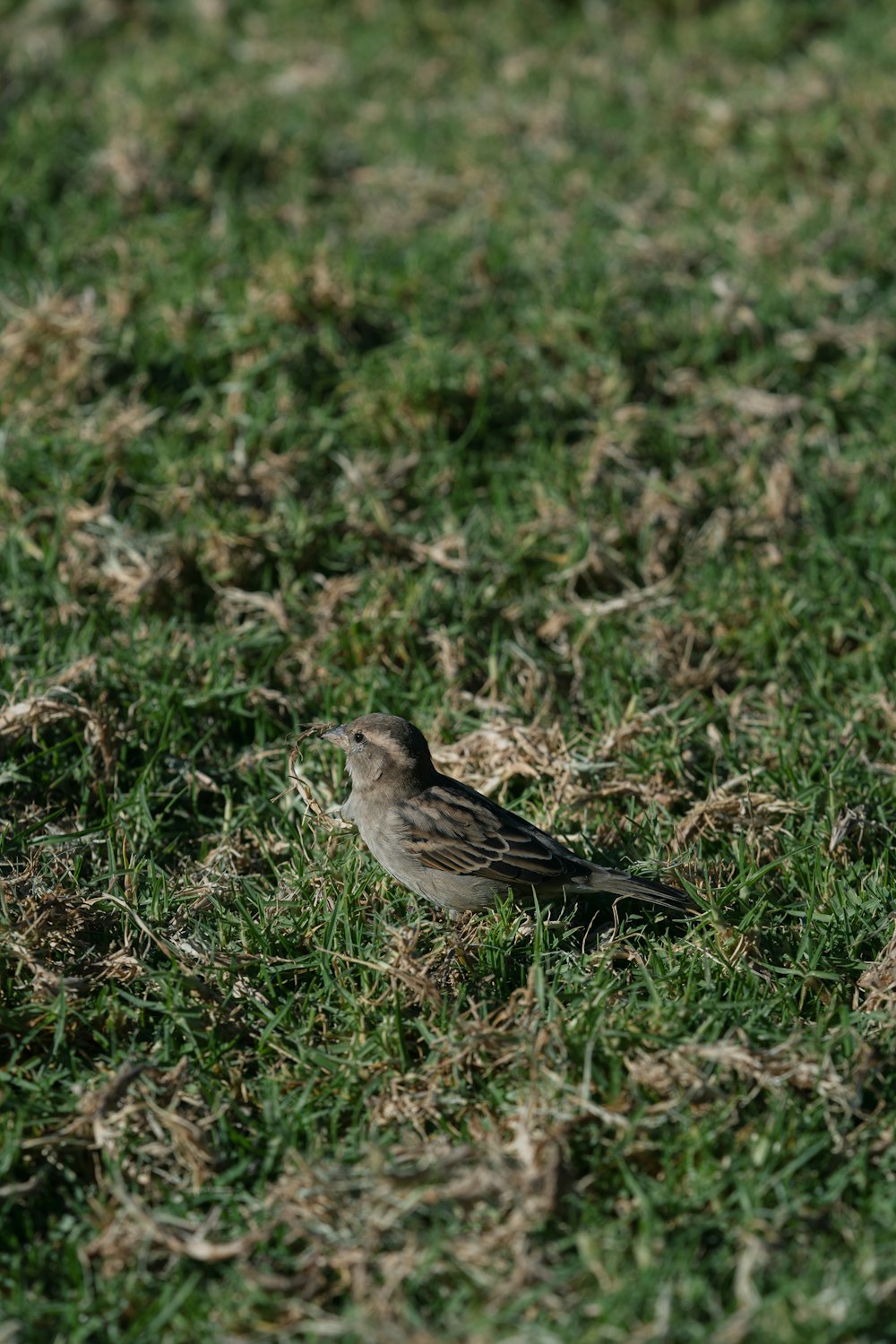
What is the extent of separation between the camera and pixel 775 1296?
3561mm

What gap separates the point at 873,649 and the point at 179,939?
3.16m

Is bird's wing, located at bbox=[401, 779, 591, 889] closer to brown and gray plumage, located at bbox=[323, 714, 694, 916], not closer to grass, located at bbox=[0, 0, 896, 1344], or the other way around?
brown and gray plumage, located at bbox=[323, 714, 694, 916]

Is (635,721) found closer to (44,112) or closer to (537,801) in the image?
(537,801)

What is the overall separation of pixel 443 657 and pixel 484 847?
1.44m

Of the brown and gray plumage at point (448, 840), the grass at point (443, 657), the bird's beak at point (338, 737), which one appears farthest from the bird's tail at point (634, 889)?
the bird's beak at point (338, 737)

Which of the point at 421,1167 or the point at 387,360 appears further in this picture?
the point at 387,360

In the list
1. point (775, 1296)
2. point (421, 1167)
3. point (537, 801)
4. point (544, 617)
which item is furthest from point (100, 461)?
point (775, 1296)

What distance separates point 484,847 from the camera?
4.92m

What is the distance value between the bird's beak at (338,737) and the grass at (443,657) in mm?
261

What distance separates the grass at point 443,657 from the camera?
389 cm

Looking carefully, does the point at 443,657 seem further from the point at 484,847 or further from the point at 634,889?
the point at 634,889

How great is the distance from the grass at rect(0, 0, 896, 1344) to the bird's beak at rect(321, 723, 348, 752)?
26 cm

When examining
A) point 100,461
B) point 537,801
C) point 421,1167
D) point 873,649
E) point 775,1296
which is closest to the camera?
point 775,1296

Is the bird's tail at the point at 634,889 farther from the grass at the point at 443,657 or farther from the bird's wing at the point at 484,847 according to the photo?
the grass at the point at 443,657
